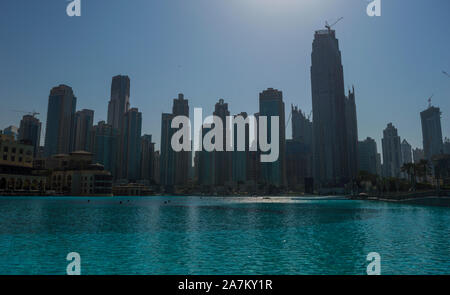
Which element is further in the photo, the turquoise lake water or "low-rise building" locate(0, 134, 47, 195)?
"low-rise building" locate(0, 134, 47, 195)

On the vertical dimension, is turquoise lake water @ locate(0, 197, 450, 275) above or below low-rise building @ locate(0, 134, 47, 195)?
below

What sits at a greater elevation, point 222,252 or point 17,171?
point 17,171

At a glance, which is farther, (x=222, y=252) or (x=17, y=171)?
(x=17, y=171)

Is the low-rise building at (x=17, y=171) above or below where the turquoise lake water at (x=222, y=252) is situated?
above

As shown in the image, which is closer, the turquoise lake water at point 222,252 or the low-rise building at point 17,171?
the turquoise lake water at point 222,252

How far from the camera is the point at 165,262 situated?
20.3m
